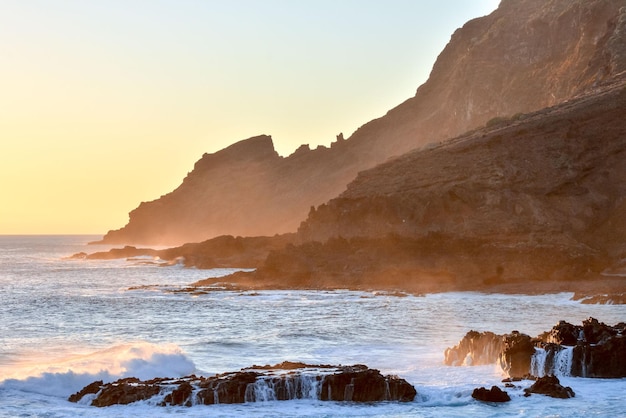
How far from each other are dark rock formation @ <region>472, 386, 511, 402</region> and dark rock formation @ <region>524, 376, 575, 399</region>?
0.83 meters

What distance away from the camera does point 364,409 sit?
89.9 feet

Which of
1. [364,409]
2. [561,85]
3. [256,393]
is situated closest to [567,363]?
[364,409]

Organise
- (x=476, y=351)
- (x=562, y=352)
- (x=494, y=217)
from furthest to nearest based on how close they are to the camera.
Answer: (x=494, y=217), (x=476, y=351), (x=562, y=352)

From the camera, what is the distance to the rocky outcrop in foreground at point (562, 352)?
31891mm

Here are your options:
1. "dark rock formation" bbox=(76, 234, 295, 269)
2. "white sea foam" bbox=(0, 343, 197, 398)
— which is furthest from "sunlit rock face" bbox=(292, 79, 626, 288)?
"white sea foam" bbox=(0, 343, 197, 398)

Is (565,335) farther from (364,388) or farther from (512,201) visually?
(512,201)

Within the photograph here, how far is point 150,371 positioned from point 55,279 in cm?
7465

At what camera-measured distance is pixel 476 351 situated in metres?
35.3

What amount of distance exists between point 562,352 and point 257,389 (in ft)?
37.6

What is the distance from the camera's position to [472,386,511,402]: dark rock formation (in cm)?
2794

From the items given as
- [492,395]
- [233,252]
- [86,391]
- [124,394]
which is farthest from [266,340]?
[233,252]

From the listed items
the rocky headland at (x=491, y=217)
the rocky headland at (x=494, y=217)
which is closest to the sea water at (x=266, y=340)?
the rocky headland at (x=494, y=217)

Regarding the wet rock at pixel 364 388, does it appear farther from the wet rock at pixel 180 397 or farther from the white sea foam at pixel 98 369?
the white sea foam at pixel 98 369

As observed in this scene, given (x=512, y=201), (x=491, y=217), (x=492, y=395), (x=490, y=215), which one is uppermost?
(x=512, y=201)
